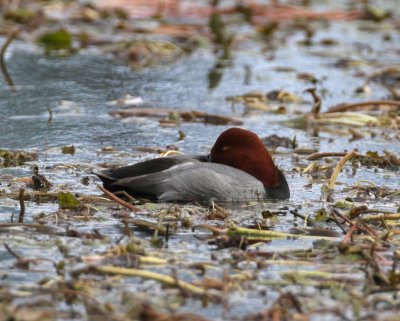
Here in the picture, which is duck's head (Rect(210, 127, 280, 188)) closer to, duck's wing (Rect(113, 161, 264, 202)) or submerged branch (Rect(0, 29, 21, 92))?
duck's wing (Rect(113, 161, 264, 202))

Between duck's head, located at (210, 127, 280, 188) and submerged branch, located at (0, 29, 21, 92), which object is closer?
Result: duck's head, located at (210, 127, 280, 188)

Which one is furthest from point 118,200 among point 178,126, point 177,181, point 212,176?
point 178,126

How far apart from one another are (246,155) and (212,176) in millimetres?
419

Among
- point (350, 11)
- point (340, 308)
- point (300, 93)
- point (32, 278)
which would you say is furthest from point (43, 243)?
point (350, 11)

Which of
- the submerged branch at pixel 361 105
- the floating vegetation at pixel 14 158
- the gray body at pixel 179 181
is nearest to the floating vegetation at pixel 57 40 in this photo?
the submerged branch at pixel 361 105

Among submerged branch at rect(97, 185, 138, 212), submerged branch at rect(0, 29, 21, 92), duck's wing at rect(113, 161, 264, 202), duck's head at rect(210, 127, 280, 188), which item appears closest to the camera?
submerged branch at rect(97, 185, 138, 212)

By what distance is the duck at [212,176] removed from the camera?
8.38 m

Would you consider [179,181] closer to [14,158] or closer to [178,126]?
[14,158]

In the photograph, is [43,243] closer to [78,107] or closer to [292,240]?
[292,240]

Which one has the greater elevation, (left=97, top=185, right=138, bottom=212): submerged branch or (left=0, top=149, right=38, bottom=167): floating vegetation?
(left=97, top=185, right=138, bottom=212): submerged branch

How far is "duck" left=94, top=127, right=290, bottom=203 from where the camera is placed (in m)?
8.38

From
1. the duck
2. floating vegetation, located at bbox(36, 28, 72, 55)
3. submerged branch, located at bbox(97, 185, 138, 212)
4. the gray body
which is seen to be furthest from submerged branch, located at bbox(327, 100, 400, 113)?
floating vegetation, located at bbox(36, 28, 72, 55)

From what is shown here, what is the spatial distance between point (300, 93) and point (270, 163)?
5368 mm

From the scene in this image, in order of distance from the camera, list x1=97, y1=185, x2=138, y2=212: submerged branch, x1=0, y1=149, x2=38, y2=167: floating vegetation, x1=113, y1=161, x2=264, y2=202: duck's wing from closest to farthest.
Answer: x1=97, y1=185, x2=138, y2=212: submerged branch → x1=113, y1=161, x2=264, y2=202: duck's wing → x1=0, y1=149, x2=38, y2=167: floating vegetation
